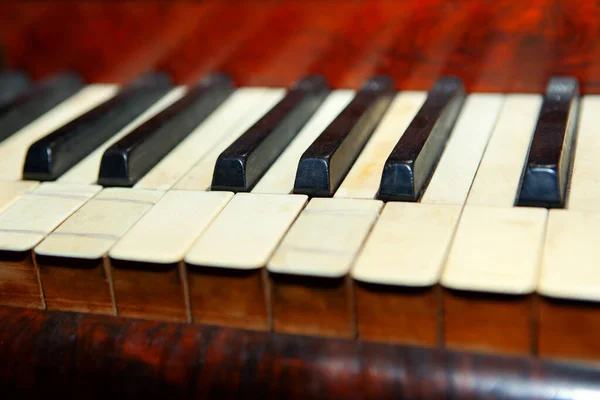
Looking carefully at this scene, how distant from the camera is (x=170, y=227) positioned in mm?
852

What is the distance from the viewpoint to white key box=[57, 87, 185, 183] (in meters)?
1.04

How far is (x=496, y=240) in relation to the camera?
755 mm

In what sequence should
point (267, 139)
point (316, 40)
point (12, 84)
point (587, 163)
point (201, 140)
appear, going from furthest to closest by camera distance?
point (12, 84) < point (316, 40) < point (201, 140) < point (267, 139) < point (587, 163)

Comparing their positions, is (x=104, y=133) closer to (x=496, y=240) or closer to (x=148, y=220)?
(x=148, y=220)

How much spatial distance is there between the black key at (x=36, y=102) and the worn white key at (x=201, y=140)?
327mm

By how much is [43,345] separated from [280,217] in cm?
30

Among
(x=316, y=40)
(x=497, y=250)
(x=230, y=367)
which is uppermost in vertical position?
(x=316, y=40)

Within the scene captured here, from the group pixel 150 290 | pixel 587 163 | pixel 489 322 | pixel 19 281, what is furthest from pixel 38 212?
pixel 587 163

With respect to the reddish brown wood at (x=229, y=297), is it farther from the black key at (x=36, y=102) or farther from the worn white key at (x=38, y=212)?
the black key at (x=36, y=102)

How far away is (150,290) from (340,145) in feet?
1.04

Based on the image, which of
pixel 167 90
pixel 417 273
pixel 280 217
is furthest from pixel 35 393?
pixel 167 90

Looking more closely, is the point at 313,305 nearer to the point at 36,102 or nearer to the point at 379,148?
the point at 379,148

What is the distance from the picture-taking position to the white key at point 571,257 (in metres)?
0.67

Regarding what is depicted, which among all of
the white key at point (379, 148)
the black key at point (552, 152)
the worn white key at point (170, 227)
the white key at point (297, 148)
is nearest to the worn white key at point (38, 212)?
the worn white key at point (170, 227)
